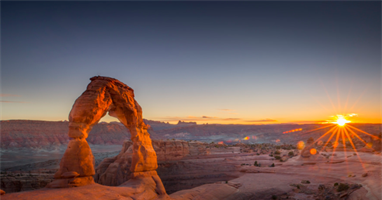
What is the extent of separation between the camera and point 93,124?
1165 centimetres

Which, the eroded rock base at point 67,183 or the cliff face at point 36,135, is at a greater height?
the eroded rock base at point 67,183

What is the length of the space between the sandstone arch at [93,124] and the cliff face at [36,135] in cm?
7815

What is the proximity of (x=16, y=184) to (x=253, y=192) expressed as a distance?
25.9m

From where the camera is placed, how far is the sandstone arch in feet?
33.1

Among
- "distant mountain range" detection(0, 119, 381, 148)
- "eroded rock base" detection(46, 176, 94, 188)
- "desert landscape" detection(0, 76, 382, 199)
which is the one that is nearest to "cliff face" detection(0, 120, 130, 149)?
"distant mountain range" detection(0, 119, 381, 148)

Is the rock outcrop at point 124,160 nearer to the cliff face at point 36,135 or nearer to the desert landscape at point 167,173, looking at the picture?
the desert landscape at point 167,173

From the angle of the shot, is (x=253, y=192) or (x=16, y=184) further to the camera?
(x=16, y=184)

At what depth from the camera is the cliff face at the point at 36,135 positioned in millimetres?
71831

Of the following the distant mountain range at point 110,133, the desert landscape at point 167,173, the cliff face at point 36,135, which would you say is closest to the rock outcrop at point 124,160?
the desert landscape at point 167,173

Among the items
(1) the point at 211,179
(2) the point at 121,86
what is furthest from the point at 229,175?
(2) the point at 121,86

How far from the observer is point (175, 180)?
28.4 metres

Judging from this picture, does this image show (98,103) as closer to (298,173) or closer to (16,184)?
(16,184)

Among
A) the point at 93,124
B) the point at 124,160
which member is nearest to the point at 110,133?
the point at 124,160

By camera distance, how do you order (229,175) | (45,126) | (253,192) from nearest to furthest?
(253,192) → (229,175) → (45,126)
